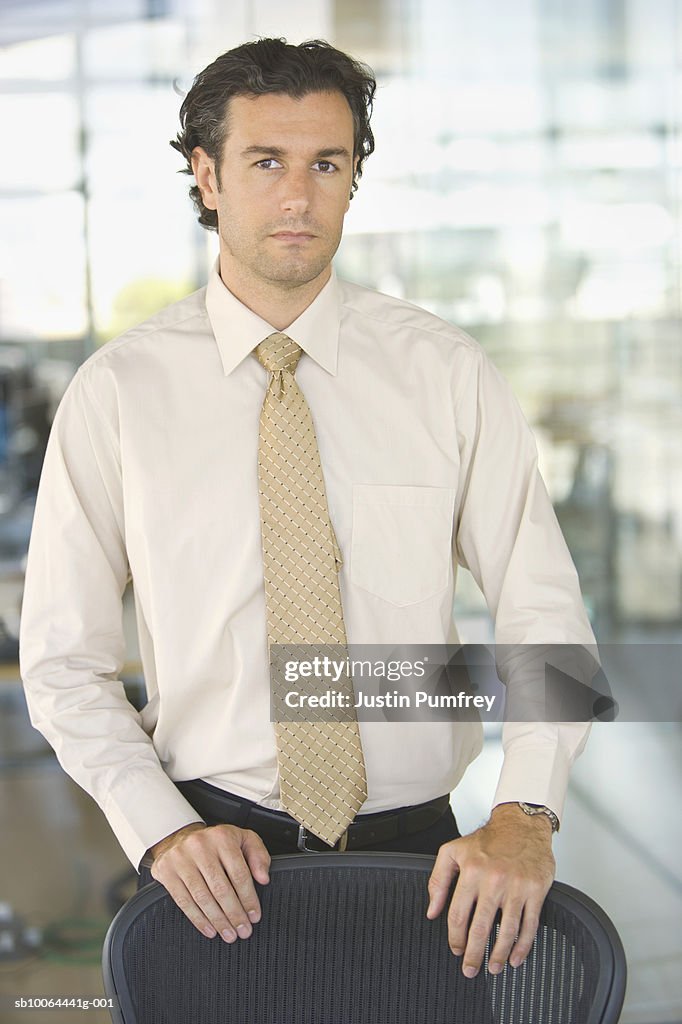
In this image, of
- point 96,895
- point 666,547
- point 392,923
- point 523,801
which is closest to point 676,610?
point 666,547

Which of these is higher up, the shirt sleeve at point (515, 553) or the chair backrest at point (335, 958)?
the shirt sleeve at point (515, 553)

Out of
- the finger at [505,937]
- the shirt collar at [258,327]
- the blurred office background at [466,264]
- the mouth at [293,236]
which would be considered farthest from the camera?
the blurred office background at [466,264]

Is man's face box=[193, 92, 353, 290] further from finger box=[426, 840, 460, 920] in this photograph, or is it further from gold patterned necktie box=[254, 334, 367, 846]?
finger box=[426, 840, 460, 920]

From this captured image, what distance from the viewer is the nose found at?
1.48m

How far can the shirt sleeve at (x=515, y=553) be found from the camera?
1443 mm

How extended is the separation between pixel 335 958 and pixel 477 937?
0.16 m

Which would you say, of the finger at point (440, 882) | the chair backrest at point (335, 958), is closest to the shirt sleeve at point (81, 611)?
the chair backrest at point (335, 958)

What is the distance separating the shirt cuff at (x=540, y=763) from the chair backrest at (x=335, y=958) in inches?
7.7

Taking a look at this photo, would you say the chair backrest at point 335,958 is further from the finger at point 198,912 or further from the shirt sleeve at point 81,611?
the shirt sleeve at point 81,611

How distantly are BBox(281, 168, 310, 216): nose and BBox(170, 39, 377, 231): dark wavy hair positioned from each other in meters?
0.11

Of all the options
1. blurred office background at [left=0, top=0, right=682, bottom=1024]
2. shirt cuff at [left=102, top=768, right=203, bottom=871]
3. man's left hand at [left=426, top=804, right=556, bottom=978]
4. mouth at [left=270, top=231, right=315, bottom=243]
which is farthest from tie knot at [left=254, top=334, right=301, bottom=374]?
blurred office background at [left=0, top=0, right=682, bottom=1024]

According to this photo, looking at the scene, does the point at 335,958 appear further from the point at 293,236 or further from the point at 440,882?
the point at 293,236

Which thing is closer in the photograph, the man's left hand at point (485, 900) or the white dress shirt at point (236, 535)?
the man's left hand at point (485, 900)

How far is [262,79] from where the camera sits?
59.9 inches
